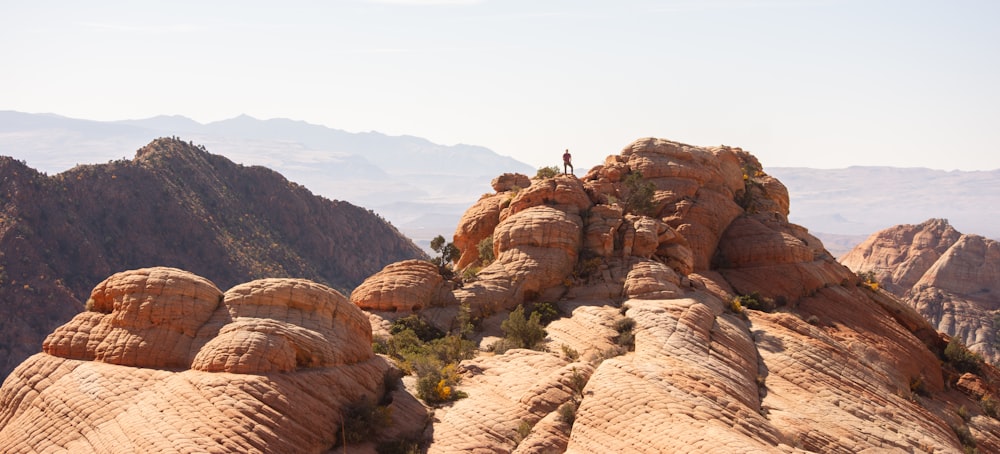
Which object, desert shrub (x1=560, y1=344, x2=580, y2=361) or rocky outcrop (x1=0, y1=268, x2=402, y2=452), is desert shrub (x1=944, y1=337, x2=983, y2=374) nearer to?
desert shrub (x1=560, y1=344, x2=580, y2=361)

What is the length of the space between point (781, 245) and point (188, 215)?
81.6 meters

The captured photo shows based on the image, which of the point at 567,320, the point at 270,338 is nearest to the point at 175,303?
the point at 270,338

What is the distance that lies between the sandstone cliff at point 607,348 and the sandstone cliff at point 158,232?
58.4 m

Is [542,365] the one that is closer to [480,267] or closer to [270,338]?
[270,338]

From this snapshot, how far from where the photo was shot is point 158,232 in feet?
340

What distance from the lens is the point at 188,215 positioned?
106 metres

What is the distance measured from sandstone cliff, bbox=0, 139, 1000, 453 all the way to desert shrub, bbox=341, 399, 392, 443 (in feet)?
1.15

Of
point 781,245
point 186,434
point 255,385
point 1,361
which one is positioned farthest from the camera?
point 1,361

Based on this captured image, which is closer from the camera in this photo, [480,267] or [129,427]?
[129,427]

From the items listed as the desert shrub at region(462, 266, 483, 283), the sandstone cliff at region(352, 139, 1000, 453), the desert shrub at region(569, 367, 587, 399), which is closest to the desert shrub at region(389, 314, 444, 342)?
the sandstone cliff at region(352, 139, 1000, 453)

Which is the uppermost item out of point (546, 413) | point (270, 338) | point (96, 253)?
point (270, 338)

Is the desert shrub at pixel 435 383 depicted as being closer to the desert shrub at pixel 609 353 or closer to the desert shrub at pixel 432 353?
the desert shrub at pixel 432 353

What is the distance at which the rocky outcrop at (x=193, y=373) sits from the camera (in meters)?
23.7

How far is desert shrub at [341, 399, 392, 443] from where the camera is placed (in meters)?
26.1
